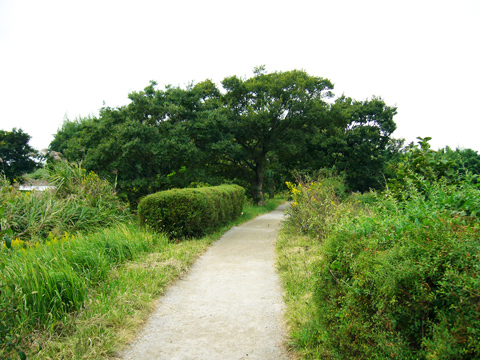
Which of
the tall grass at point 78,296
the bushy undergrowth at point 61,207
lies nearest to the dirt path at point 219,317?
the tall grass at point 78,296

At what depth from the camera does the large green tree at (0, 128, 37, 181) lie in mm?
30545

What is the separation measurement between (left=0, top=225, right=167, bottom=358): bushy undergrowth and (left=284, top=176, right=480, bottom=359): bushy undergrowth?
7.94 ft

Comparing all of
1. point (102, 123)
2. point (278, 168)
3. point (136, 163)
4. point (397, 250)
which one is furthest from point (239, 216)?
point (397, 250)

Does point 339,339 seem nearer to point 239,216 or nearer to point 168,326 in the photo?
point 168,326

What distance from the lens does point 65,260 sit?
4.38 m

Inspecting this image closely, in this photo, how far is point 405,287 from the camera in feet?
6.15

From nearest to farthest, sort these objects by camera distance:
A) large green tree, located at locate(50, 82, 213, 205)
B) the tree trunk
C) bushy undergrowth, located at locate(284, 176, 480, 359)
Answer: bushy undergrowth, located at locate(284, 176, 480, 359)
large green tree, located at locate(50, 82, 213, 205)
the tree trunk

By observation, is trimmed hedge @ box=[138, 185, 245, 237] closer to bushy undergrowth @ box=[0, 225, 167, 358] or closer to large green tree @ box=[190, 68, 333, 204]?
bushy undergrowth @ box=[0, 225, 167, 358]

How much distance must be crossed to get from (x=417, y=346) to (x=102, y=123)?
1481cm

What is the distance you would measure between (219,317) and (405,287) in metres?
2.61

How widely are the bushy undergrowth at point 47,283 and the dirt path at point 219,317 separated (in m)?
0.94

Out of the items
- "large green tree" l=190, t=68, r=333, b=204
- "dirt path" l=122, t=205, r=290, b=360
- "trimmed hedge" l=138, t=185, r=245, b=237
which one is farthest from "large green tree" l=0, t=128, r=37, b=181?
"dirt path" l=122, t=205, r=290, b=360

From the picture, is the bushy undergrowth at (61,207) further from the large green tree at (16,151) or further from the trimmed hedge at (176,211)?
the large green tree at (16,151)

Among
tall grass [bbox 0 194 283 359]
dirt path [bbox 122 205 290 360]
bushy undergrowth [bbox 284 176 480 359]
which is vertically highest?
bushy undergrowth [bbox 284 176 480 359]
